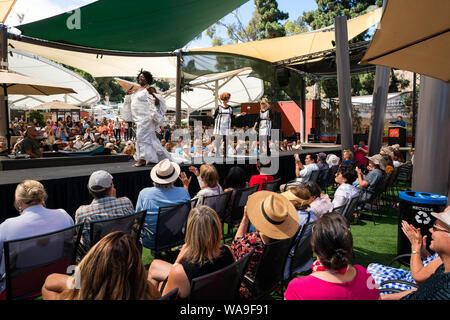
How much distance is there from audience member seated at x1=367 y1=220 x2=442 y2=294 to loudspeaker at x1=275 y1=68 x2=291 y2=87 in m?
13.0

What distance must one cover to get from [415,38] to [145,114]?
13.5 ft

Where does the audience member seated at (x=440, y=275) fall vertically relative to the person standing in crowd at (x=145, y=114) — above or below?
below

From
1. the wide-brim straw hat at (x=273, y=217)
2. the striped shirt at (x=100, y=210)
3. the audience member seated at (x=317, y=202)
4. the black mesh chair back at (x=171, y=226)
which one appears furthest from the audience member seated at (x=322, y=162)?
the striped shirt at (x=100, y=210)

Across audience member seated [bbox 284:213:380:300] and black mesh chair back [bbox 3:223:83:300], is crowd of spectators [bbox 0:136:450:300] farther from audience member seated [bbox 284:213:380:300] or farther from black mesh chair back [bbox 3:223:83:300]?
black mesh chair back [bbox 3:223:83:300]

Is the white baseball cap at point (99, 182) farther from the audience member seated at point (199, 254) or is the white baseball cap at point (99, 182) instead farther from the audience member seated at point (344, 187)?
the audience member seated at point (344, 187)

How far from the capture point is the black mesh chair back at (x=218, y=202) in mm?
3253

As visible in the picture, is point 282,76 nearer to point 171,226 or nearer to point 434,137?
point 434,137

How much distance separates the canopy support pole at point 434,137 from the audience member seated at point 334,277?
357cm

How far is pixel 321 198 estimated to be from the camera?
342cm

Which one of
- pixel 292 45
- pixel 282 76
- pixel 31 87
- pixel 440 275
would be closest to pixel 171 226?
pixel 440 275

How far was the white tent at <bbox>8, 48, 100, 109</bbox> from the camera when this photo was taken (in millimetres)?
17625

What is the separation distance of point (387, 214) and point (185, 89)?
915cm

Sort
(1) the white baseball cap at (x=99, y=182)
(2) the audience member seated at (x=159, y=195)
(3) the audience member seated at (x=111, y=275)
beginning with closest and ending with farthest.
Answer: (3) the audience member seated at (x=111, y=275)
(1) the white baseball cap at (x=99, y=182)
(2) the audience member seated at (x=159, y=195)

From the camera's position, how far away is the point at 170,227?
3.00m
